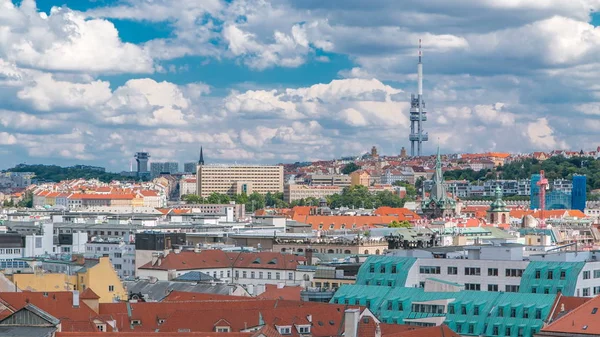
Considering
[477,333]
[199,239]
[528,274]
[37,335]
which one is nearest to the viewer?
[37,335]

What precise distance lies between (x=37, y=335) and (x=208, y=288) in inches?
1174

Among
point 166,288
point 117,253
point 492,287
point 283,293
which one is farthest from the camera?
point 117,253

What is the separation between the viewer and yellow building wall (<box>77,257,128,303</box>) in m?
67.7

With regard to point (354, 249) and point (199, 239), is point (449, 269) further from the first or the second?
point (199, 239)

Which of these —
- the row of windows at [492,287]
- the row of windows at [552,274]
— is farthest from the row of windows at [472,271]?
the row of windows at [552,274]

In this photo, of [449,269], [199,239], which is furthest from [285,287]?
[199,239]

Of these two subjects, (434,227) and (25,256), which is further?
(434,227)

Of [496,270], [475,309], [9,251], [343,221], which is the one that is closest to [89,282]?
[496,270]

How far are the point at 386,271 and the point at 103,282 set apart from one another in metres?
13.0

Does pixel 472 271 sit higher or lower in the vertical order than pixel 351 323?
higher

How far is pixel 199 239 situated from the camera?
383 feet

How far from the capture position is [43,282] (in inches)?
2660

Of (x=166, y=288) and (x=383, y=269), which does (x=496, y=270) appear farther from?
(x=166, y=288)

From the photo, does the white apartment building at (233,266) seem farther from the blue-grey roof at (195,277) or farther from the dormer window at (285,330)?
the dormer window at (285,330)
